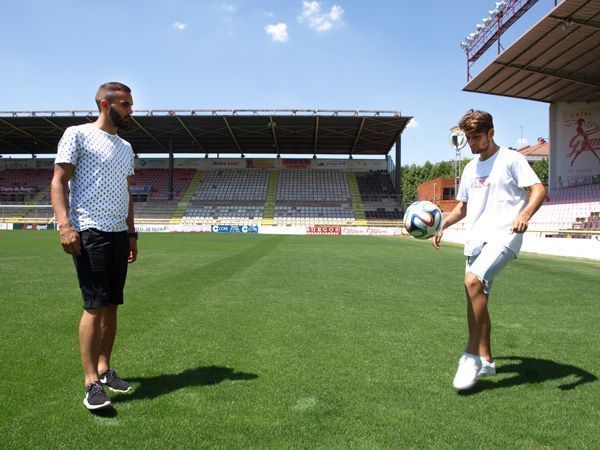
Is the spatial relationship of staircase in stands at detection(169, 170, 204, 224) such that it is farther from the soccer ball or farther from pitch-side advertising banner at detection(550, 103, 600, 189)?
the soccer ball

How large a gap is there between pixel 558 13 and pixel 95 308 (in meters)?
25.9

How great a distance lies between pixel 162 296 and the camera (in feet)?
24.4

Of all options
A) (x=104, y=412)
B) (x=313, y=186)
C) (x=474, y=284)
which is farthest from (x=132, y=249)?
(x=313, y=186)

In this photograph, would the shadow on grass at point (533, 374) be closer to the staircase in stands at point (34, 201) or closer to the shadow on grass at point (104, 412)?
the shadow on grass at point (104, 412)

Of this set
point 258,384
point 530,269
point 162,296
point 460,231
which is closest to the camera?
point 258,384

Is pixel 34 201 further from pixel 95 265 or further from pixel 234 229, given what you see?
pixel 95 265

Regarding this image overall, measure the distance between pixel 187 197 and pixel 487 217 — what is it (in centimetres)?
5298

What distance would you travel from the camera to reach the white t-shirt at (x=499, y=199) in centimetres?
356

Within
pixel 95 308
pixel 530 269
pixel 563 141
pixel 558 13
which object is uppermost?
pixel 558 13

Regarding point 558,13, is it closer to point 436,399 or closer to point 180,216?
point 436,399

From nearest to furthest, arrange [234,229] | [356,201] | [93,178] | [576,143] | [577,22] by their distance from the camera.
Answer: [93,178] < [577,22] < [576,143] < [234,229] < [356,201]

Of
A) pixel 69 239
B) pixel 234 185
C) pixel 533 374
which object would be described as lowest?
pixel 533 374

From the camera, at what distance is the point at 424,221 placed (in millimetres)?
5055

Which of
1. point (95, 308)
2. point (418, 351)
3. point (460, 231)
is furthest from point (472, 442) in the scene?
point (460, 231)
